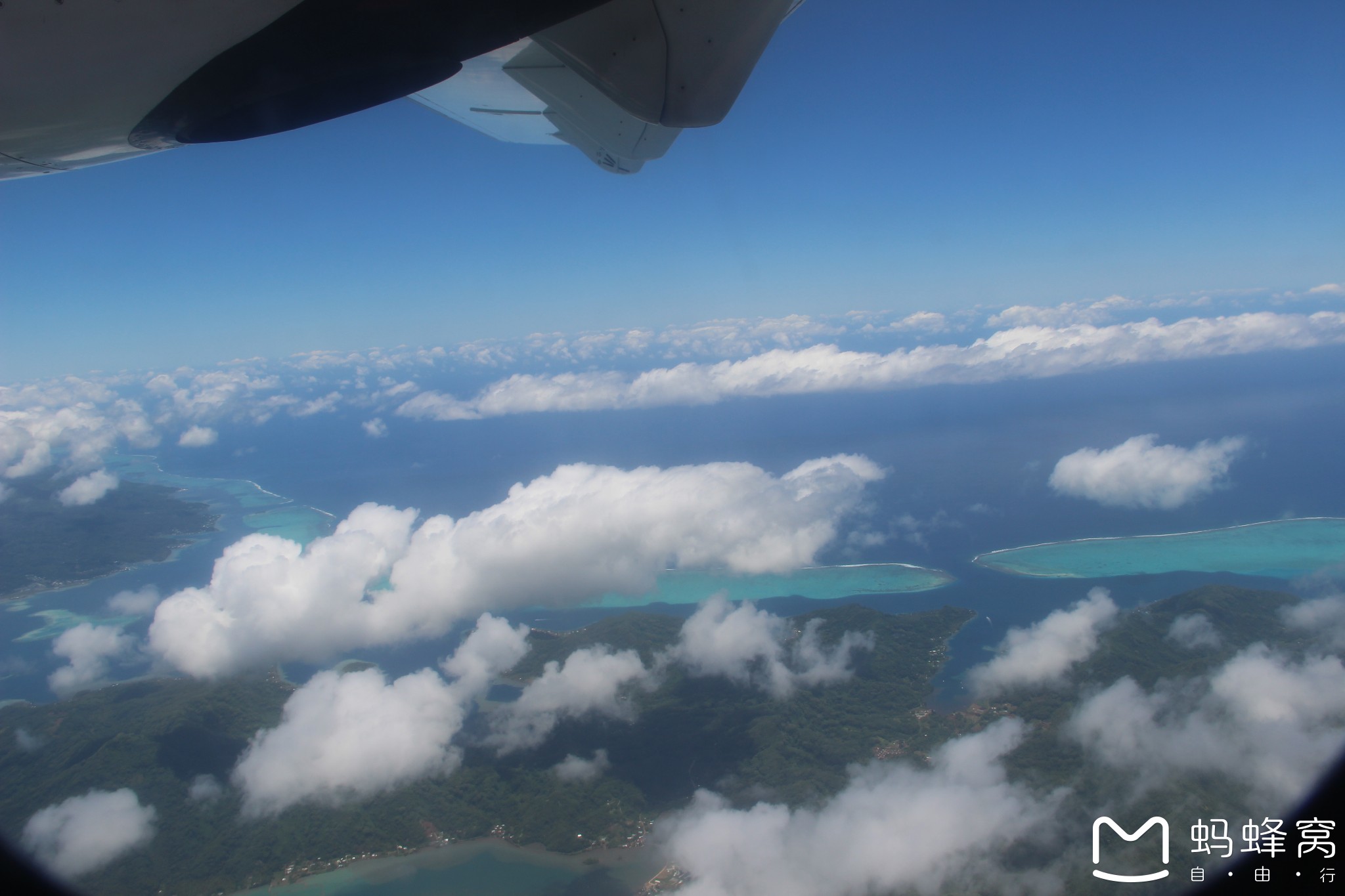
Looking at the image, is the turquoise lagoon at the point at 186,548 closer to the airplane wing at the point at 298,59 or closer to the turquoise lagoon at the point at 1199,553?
the airplane wing at the point at 298,59

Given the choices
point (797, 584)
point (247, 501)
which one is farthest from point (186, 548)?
point (797, 584)

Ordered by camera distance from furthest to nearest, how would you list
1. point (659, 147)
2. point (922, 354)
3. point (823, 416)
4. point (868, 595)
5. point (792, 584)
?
point (922, 354) → point (823, 416) → point (792, 584) → point (868, 595) → point (659, 147)

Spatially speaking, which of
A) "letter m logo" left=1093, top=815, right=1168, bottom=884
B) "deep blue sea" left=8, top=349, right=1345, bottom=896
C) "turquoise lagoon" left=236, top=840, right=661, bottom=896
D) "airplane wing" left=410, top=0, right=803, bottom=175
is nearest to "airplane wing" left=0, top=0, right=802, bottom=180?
"airplane wing" left=410, top=0, right=803, bottom=175

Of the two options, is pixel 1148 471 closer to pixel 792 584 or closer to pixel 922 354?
pixel 792 584

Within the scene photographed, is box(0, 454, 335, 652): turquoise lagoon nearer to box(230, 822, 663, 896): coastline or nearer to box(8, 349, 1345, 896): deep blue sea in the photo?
box(8, 349, 1345, 896): deep blue sea

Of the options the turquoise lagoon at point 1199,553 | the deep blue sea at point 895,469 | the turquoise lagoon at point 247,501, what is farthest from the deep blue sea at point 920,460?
the turquoise lagoon at point 1199,553

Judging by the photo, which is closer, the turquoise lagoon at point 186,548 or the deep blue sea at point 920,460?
the turquoise lagoon at point 186,548

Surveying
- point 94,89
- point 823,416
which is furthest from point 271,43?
point 823,416
